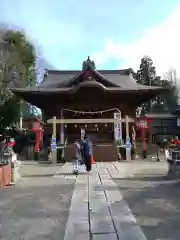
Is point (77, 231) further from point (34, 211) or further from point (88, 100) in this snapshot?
point (88, 100)

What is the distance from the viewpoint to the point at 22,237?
17.1 feet

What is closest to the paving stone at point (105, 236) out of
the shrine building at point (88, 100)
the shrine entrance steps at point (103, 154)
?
the shrine entrance steps at point (103, 154)

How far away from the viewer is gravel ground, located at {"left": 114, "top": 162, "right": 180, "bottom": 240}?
5.45m

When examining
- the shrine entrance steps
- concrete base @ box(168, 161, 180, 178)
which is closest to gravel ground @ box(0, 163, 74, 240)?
concrete base @ box(168, 161, 180, 178)

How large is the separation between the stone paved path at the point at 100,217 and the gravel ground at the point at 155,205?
204mm

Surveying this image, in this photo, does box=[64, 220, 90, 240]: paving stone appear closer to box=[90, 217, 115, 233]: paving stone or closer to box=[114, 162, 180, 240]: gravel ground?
box=[90, 217, 115, 233]: paving stone

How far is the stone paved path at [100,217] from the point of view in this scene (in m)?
5.16

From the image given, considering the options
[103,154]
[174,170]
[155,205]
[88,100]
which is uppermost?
[88,100]

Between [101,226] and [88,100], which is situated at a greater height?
[88,100]

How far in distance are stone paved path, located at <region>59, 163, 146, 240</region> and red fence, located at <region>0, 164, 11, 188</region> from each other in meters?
2.42

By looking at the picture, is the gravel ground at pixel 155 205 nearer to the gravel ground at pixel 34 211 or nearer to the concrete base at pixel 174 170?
the concrete base at pixel 174 170

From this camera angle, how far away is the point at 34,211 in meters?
7.00

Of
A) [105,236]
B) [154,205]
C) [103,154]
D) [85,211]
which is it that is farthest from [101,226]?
[103,154]

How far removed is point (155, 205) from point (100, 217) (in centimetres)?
176
